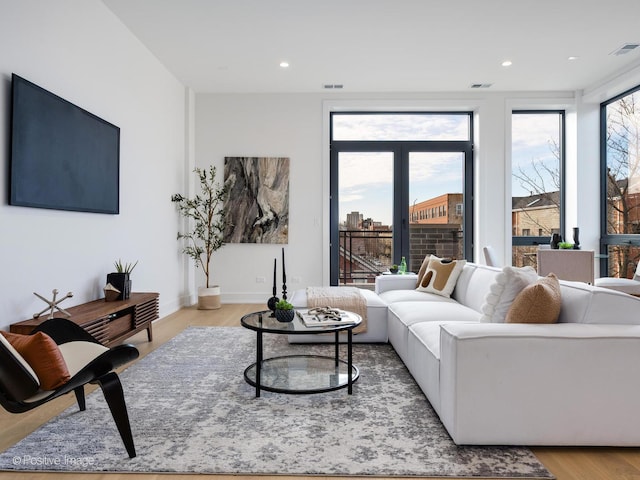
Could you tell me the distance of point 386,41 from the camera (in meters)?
4.45

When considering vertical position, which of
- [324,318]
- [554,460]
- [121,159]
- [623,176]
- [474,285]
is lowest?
[554,460]

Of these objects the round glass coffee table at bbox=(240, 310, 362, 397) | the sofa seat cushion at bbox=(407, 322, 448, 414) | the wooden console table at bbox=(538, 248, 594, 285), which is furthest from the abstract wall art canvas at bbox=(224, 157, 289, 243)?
the sofa seat cushion at bbox=(407, 322, 448, 414)

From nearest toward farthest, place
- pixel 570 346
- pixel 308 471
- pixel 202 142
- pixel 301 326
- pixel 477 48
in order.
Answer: pixel 308 471, pixel 570 346, pixel 301 326, pixel 477 48, pixel 202 142

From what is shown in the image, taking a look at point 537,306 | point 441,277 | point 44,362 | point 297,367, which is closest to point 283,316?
point 297,367

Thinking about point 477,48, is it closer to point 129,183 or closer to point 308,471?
point 129,183

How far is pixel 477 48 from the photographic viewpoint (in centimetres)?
460

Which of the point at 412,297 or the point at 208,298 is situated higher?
the point at 412,297

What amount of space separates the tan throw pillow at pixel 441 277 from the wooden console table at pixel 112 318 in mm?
2590

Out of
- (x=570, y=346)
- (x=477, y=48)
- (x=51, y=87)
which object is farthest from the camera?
(x=477, y=48)

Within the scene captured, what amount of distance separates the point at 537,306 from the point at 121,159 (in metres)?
3.73

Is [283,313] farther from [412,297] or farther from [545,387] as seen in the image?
[412,297]

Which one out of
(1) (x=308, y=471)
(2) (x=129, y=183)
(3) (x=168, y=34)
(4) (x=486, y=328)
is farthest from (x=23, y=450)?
(3) (x=168, y=34)

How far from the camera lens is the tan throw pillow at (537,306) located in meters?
2.12

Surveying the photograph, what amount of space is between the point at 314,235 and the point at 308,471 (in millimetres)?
4510
